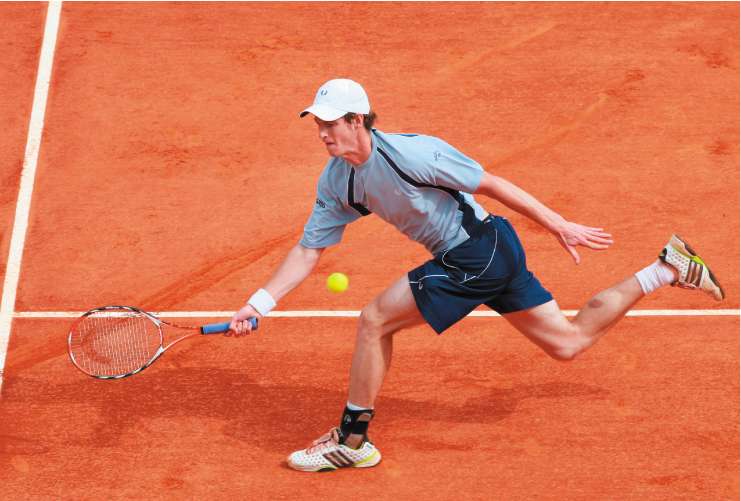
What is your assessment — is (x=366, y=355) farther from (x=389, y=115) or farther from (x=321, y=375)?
(x=389, y=115)

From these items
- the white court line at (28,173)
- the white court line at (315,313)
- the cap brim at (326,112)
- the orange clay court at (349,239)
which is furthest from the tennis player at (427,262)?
the white court line at (28,173)

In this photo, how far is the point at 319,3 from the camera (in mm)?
11461

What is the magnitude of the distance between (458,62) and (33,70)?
3.62 m

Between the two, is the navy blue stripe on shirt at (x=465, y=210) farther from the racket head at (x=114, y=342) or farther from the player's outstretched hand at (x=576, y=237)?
the racket head at (x=114, y=342)

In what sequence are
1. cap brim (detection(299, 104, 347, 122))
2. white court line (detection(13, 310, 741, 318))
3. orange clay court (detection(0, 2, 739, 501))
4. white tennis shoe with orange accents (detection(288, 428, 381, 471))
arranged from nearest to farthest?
cap brim (detection(299, 104, 347, 122)) < white tennis shoe with orange accents (detection(288, 428, 381, 471)) < orange clay court (detection(0, 2, 739, 501)) < white court line (detection(13, 310, 741, 318))

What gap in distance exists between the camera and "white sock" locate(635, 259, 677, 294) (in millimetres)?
7379

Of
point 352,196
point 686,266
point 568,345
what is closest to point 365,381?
point 352,196

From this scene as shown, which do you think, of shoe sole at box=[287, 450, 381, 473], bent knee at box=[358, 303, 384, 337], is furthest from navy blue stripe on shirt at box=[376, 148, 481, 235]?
shoe sole at box=[287, 450, 381, 473]

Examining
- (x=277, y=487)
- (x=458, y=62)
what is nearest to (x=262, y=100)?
(x=458, y=62)

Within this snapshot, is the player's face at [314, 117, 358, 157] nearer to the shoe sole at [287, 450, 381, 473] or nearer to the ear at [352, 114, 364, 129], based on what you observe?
the ear at [352, 114, 364, 129]

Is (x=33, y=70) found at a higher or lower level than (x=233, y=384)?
higher

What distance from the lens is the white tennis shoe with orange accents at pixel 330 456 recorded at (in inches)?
287

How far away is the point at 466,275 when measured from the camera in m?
7.02

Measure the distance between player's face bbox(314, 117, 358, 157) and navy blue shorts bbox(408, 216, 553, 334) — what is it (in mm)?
871
